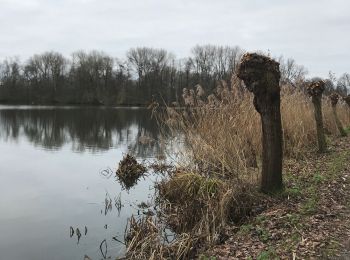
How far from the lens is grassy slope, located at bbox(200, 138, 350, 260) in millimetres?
5062

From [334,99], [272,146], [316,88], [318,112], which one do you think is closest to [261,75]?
[272,146]

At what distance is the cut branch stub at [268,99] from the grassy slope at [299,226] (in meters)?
0.47

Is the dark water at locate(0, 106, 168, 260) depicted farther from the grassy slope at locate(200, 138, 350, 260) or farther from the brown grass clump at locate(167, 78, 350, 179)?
the grassy slope at locate(200, 138, 350, 260)

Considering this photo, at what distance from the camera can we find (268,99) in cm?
703

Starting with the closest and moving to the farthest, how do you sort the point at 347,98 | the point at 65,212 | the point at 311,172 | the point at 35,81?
1. the point at 311,172
2. the point at 65,212
3. the point at 347,98
4. the point at 35,81

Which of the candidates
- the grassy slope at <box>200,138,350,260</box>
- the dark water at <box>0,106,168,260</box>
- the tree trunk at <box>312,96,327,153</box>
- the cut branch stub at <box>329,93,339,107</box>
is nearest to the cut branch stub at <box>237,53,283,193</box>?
the grassy slope at <box>200,138,350,260</box>

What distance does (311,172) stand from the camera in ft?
30.0

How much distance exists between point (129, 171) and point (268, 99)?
8021mm

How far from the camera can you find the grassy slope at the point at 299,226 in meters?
5.06

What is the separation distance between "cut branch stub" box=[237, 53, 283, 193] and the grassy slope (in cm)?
47

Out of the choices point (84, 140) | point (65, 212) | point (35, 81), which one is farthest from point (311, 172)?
point (35, 81)

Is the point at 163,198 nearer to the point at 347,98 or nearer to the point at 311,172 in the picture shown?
the point at 311,172

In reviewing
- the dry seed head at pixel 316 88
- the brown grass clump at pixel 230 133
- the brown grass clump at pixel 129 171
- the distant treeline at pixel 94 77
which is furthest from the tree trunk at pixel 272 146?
the distant treeline at pixel 94 77

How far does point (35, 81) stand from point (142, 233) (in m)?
87.9
